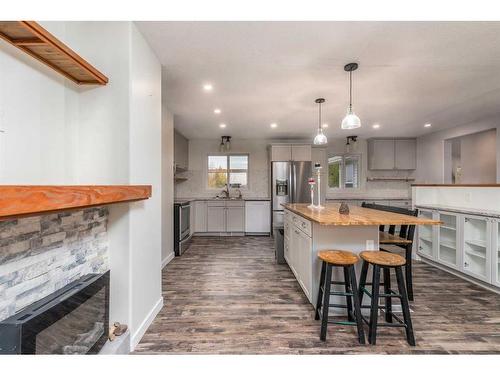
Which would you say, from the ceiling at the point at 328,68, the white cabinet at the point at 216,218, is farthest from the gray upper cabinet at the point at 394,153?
the white cabinet at the point at 216,218

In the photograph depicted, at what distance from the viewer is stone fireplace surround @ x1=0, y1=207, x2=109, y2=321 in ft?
3.15

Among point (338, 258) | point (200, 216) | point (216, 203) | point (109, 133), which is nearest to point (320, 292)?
point (338, 258)

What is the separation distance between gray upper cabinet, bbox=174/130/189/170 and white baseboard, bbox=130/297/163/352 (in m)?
3.06

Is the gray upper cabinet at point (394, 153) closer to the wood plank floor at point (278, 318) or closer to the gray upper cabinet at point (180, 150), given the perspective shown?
the wood plank floor at point (278, 318)

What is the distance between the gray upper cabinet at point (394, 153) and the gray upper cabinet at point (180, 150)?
187 inches

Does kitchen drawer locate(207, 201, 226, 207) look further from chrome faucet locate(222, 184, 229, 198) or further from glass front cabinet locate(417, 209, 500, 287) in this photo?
glass front cabinet locate(417, 209, 500, 287)

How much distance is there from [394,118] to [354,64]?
2.51 m

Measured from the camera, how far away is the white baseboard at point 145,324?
1.65 meters

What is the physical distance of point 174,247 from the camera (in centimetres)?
386

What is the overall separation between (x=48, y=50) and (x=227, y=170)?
4901mm

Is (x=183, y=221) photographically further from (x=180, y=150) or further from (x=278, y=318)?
(x=278, y=318)

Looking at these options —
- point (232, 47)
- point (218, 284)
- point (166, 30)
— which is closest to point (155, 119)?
point (166, 30)

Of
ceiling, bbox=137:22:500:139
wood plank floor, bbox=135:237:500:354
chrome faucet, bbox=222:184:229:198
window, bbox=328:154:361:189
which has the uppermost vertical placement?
ceiling, bbox=137:22:500:139

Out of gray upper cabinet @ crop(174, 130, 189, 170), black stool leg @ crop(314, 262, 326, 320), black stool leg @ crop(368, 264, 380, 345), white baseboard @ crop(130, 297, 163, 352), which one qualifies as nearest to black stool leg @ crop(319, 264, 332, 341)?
black stool leg @ crop(314, 262, 326, 320)
